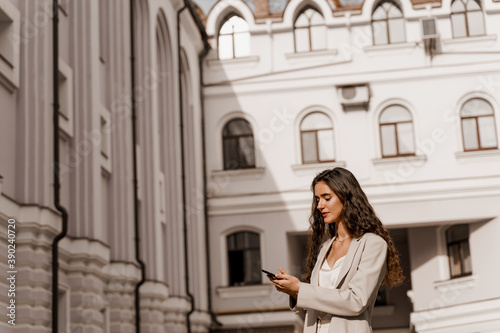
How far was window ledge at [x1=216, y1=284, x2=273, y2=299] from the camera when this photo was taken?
24625mm

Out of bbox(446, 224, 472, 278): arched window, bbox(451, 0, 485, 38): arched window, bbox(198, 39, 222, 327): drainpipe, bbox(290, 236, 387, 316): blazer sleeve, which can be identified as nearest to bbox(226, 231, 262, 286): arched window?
bbox(198, 39, 222, 327): drainpipe

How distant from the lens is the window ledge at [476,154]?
954 inches

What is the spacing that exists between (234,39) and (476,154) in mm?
7337

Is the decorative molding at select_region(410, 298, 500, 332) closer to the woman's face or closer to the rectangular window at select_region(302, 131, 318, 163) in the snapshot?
the rectangular window at select_region(302, 131, 318, 163)

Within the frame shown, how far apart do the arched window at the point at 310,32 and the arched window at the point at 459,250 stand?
6180mm

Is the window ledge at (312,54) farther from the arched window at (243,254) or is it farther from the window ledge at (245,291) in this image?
the window ledge at (245,291)

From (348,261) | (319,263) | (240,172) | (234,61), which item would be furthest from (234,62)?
(348,261)

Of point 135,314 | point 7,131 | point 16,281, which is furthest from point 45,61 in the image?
point 135,314

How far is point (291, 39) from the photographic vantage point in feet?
84.7

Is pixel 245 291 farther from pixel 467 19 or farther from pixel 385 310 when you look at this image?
pixel 467 19

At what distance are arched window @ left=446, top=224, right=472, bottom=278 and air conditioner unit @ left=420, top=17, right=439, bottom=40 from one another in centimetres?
515

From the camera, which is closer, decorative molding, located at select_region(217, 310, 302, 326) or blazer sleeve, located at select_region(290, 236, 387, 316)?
blazer sleeve, located at select_region(290, 236, 387, 316)

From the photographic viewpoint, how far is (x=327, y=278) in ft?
14.0

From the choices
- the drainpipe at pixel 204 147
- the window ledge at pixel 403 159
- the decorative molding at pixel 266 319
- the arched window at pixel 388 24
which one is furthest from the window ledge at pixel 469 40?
the decorative molding at pixel 266 319
